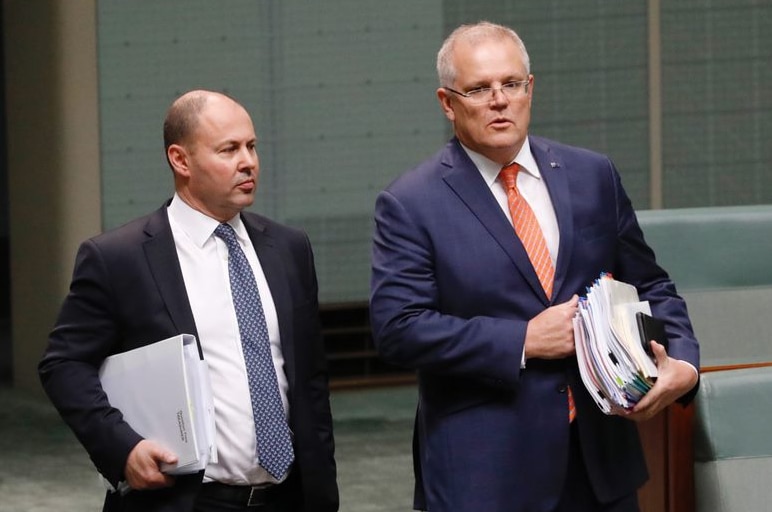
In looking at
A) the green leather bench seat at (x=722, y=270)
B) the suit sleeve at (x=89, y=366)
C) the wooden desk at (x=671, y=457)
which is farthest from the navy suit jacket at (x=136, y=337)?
the green leather bench seat at (x=722, y=270)

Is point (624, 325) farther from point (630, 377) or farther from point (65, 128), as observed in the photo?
point (65, 128)

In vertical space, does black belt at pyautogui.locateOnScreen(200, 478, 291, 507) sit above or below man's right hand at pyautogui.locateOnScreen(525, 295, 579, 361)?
below

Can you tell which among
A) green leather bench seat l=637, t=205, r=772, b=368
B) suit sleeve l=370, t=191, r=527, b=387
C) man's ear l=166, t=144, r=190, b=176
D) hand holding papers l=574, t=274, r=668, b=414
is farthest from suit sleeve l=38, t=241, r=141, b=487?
green leather bench seat l=637, t=205, r=772, b=368

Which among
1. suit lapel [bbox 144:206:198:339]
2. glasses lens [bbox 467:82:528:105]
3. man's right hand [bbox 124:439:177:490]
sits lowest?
man's right hand [bbox 124:439:177:490]

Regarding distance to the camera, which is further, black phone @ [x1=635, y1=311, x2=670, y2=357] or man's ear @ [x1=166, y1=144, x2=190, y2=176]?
man's ear @ [x1=166, y1=144, x2=190, y2=176]

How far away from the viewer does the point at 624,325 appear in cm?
278

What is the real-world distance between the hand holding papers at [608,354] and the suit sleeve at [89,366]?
3.02 ft

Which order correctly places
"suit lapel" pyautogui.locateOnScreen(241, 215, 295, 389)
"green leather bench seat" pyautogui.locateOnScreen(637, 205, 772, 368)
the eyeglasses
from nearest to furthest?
1. the eyeglasses
2. "suit lapel" pyautogui.locateOnScreen(241, 215, 295, 389)
3. "green leather bench seat" pyautogui.locateOnScreen(637, 205, 772, 368)

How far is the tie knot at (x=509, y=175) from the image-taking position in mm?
2936

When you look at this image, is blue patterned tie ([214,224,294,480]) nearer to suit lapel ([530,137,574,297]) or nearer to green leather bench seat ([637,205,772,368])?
suit lapel ([530,137,574,297])

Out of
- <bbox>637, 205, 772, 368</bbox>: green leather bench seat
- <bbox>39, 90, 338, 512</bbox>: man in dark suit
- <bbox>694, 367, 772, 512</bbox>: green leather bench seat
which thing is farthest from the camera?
<bbox>637, 205, 772, 368</bbox>: green leather bench seat

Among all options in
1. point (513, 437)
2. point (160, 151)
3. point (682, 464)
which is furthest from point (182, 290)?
point (160, 151)

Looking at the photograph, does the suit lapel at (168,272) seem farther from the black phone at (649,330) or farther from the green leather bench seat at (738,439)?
the green leather bench seat at (738,439)

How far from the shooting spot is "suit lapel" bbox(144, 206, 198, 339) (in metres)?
2.96
